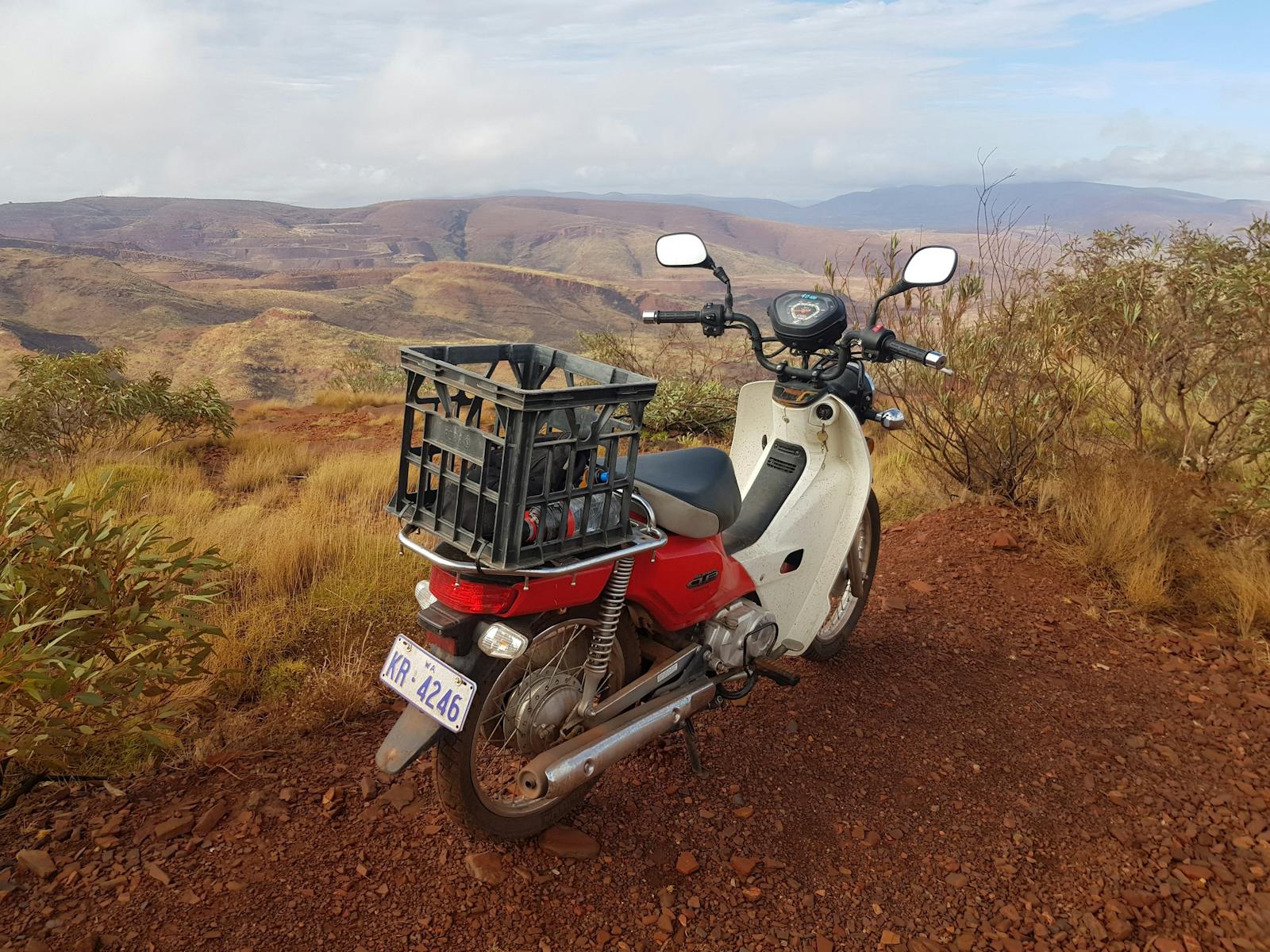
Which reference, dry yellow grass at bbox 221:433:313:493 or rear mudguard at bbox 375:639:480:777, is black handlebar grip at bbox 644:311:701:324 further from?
dry yellow grass at bbox 221:433:313:493

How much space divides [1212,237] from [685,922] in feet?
20.9

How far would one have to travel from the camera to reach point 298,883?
237cm

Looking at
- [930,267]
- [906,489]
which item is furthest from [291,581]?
[906,489]

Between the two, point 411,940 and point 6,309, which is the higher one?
point 411,940

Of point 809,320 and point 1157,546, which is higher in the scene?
point 809,320

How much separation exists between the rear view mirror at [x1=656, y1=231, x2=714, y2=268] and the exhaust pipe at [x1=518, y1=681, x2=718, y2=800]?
174 cm

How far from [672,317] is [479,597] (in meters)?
1.78

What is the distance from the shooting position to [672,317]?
3.52 metres

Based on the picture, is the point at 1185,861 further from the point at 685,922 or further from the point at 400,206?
the point at 400,206

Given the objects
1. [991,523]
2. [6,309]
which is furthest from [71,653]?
[6,309]

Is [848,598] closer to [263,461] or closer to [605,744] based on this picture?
[605,744]

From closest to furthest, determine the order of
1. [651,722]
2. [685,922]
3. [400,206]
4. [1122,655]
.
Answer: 1. [685,922]
2. [651,722]
3. [1122,655]
4. [400,206]

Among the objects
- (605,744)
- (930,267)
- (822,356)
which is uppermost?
(930,267)

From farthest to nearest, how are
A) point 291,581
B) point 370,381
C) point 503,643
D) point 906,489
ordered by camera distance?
point 370,381 < point 906,489 < point 291,581 < point 503,643
